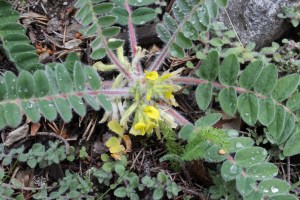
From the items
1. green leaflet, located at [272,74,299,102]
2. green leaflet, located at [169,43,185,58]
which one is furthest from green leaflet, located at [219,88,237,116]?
green leaflet, located at [169,43,185,58]

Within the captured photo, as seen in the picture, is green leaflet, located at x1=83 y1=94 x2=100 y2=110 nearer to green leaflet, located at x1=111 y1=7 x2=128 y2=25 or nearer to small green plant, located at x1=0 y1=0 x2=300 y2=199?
small green plant, located at x1=0 y1=0 x2=300 y2=199

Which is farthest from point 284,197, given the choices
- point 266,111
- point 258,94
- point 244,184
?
point 258,94

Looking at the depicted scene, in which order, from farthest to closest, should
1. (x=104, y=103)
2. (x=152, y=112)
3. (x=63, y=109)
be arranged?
(x=152, y=112), (x=104, y=103), (x=63, y=109)

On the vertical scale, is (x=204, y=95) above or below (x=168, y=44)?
below

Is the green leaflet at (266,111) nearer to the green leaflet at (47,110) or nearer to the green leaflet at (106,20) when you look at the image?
the green leaflet at (106,20)

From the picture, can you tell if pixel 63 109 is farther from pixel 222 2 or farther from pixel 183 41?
pixel 222 2

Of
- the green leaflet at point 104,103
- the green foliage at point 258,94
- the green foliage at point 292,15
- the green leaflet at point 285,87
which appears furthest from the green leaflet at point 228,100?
the green foliage at point 292,15

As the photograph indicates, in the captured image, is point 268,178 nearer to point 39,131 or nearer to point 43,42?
point 39,131
